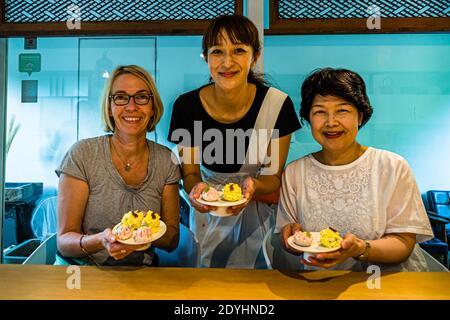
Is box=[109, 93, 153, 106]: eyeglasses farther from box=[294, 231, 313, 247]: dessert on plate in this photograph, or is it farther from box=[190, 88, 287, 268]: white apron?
box=[294, 231, 313, 247]: dessert on plate

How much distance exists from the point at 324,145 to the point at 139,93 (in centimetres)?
86

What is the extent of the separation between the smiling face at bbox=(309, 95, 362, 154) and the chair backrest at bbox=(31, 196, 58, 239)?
2266mm

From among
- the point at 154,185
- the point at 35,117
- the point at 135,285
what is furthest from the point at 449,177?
the point at 35,117

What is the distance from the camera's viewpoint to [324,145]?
1555mm

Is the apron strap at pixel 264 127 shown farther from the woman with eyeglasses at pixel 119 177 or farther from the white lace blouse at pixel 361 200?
the woman with eyeglasses at pixel 119 177

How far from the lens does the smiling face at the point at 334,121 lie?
150cm

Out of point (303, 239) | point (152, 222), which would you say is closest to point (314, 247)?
point (303, 239)

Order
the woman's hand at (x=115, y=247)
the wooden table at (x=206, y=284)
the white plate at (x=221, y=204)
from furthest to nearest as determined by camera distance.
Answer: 1. the white plate at (x=221, y=204)
2. the woman's hand at (x=115, y=247)
3. the wooden table at (x=206, y=284)

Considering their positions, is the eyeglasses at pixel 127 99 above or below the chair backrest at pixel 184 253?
above

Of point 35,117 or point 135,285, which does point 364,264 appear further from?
point 35,117

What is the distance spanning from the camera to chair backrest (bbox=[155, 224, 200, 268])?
180cm

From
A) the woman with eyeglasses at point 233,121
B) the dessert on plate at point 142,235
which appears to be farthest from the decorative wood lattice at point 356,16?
the dessert on plate at point 142,235

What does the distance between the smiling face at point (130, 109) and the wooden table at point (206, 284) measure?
64 cm

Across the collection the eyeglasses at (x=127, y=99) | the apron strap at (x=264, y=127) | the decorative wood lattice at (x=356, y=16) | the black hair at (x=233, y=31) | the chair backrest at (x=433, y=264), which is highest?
the decorative wood lattice at (x=356, y=16)
